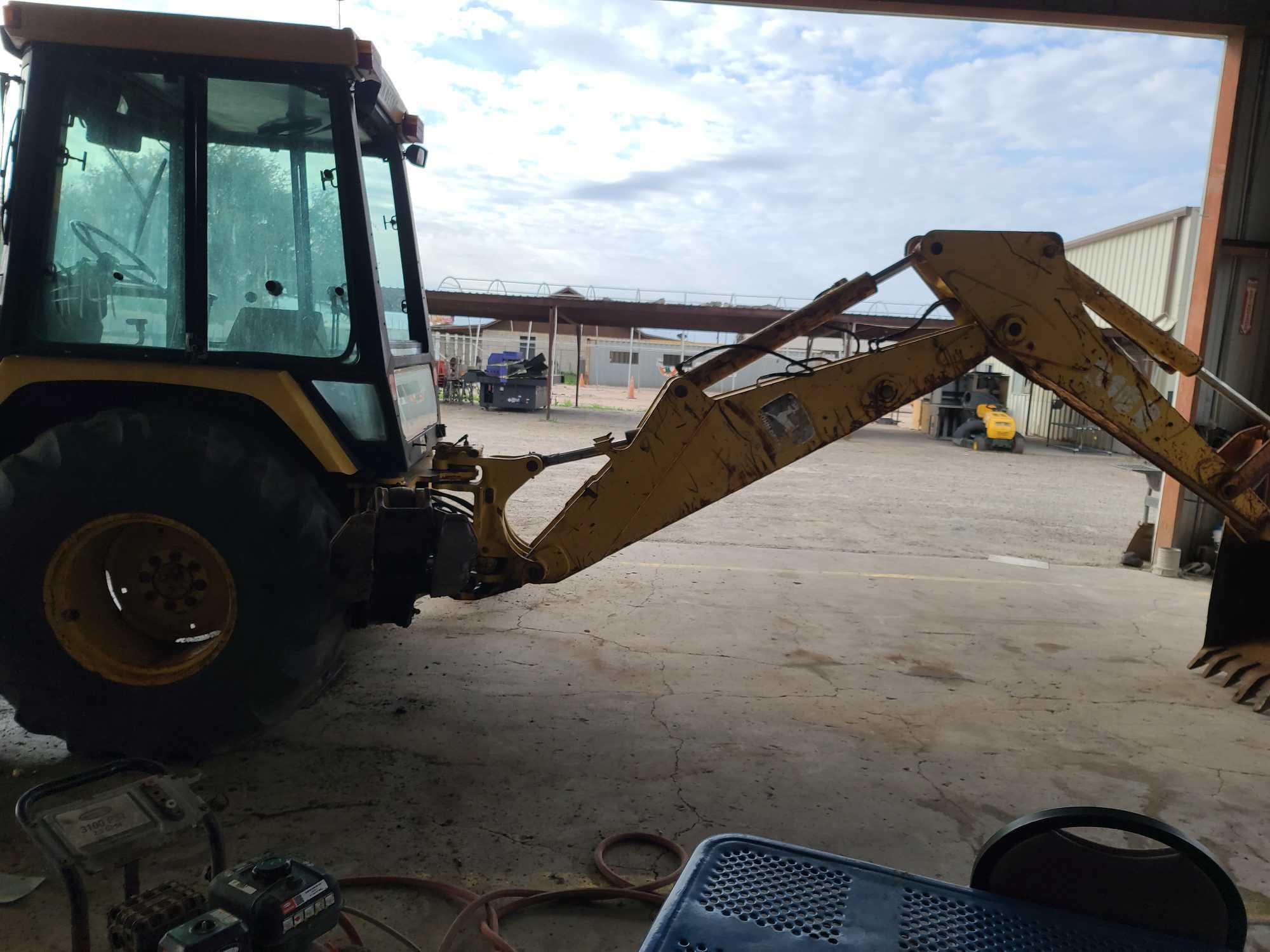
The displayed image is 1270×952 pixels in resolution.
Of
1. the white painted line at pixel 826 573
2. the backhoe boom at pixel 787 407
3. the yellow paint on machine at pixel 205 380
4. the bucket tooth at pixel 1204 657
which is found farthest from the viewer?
the white painted line at pixel 826 573

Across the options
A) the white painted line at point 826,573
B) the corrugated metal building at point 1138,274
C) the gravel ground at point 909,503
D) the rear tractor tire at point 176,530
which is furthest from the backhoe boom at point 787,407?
the corrugated metal building at point 1138,274

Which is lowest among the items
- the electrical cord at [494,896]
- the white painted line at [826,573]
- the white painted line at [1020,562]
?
the electrical cord at [494,896]

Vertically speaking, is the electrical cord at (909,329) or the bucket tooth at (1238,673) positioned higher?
the electrical cord at (909,329)

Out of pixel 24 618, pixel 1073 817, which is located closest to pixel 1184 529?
pixel 1073 817

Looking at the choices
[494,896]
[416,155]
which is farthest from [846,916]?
[416,155]

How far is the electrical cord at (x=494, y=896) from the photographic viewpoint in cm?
257

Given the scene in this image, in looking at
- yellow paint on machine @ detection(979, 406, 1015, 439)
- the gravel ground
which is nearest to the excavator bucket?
the gravel ground

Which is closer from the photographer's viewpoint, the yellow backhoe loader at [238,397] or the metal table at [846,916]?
the metal table at [846,916]

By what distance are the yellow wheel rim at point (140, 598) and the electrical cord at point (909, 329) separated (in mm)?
2969

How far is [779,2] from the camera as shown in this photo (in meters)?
6.88

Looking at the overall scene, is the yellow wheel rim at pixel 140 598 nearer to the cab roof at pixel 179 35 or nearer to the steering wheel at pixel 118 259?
the steering wheel at pixel 118 259

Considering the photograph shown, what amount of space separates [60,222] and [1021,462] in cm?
1751

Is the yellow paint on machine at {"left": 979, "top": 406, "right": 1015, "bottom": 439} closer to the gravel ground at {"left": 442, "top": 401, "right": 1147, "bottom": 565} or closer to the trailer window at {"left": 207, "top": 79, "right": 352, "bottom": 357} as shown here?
the gravel ground at {"left": 442, "top": 401, "right": 1147, "bottom": 565}

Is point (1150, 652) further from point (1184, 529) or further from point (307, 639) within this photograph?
point (307, 639)
